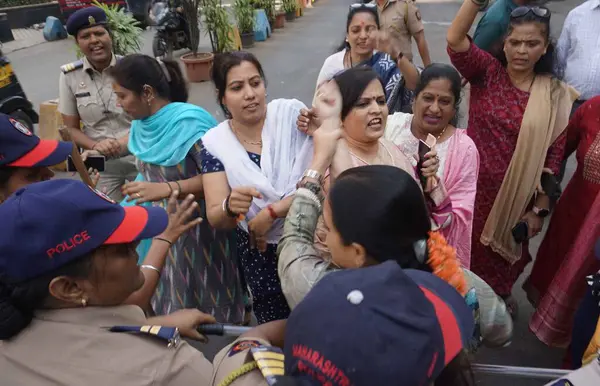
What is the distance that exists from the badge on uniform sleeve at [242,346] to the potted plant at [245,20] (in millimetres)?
9056

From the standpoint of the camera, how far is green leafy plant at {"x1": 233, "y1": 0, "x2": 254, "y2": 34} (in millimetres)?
9238

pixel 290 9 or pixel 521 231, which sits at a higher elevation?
pixel 521 231

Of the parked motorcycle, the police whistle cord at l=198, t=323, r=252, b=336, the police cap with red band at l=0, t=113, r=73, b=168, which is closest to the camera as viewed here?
the police whistle cord at l=198, t=323, r=252, b=336

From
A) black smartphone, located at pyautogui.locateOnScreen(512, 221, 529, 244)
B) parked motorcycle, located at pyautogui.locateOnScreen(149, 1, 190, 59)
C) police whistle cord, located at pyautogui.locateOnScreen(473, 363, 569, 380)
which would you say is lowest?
parked motorcycle, located at pyautogui.locateOnScreen(149, 1, 190, 59)

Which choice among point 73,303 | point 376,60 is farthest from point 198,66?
point 73,303

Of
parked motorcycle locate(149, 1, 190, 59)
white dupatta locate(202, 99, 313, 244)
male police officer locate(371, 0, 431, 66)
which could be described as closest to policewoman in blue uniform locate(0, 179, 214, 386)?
white dupatta locate(202, 99, 313, 244)

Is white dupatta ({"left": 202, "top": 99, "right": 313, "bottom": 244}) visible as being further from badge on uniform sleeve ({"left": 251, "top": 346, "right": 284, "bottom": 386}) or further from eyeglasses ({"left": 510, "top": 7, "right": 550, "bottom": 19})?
eyeglasses ({"left": 510, "top": 7, "right": 550, "bottom": 19})

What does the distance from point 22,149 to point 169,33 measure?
24.5 ft

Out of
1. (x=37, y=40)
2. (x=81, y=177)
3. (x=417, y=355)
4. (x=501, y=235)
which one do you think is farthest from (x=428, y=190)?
(x=37, y=40)

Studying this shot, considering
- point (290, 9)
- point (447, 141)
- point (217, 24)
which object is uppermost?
point (447, 141)

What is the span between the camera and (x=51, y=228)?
997 mm

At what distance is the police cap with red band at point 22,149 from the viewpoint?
1.73 metres

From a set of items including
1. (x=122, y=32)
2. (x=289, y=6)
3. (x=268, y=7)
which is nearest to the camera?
(x=122, y=32)

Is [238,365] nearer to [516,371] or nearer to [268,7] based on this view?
[516,371]
